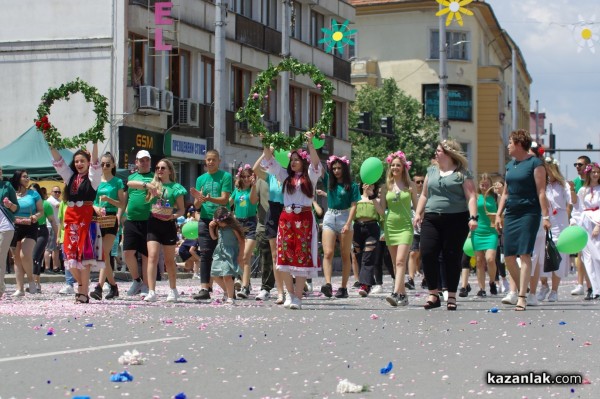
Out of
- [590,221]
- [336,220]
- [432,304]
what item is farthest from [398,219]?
[590,221]

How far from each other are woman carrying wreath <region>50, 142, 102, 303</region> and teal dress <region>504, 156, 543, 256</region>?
4.72 m

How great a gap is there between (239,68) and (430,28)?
30423mm

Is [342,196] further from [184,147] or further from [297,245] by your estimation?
[184,147]

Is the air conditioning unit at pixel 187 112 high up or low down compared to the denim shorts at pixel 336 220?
up

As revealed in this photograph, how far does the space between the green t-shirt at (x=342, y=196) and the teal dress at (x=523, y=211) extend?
11.1ft

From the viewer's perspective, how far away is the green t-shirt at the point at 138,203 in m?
16.6

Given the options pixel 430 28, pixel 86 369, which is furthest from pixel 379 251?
pixel 430 28

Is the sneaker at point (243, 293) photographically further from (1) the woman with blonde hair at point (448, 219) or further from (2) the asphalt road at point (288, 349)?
(1) the woman with blonde hair at point (448, 219)

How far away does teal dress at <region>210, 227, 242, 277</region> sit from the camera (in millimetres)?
16312

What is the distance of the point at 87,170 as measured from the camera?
15695mm

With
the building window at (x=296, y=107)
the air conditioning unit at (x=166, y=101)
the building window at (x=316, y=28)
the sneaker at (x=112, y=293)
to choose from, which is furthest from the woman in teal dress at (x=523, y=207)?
the building window at (x=316, y=28)

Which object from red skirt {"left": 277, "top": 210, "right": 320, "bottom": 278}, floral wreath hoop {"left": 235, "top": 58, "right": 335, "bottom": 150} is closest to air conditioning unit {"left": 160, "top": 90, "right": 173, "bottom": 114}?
floral wreath hoop {"left": 235, "top": 58, "right": 335, "bottom": 150}

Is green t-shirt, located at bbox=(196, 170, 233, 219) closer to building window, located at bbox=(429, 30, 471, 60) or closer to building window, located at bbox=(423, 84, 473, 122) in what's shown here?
building window, located at bbox=(423, 84, 473, 122)

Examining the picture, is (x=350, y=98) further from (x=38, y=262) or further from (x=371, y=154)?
(x=38, y=262)
